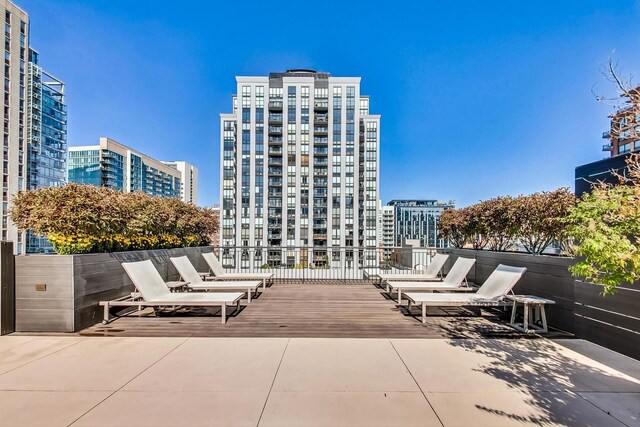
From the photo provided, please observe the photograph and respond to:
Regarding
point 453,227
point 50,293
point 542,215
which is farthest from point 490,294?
point 50,293

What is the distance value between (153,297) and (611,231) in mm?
6052

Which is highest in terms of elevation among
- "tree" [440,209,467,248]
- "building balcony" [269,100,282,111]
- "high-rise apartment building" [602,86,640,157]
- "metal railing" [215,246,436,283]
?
"building balcony" [269,100,282,111]

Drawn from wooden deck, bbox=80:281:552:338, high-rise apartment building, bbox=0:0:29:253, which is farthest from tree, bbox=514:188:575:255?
high-rise apartment building, bbox=0:0:29:253

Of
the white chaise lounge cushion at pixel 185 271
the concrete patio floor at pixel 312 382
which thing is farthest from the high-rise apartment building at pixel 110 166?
the concrete patio floor at pixel 312 382

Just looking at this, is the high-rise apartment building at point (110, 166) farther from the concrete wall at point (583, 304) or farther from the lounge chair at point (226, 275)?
the concrete wall at point (583, 304)

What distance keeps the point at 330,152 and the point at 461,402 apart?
2175 inches

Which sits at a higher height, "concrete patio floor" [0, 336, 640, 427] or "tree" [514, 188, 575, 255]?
"tree" [514, 188, 575, 255]

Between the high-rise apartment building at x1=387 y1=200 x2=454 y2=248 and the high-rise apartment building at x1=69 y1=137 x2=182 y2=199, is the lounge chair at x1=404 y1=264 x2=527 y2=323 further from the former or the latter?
the high-rise apartment building at x1=387 y1=200 x2=454 y2=248

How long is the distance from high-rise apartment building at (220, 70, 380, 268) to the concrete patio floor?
5079cm

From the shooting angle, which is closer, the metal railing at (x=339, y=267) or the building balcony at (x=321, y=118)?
the metal railing at (x=339, y=267)

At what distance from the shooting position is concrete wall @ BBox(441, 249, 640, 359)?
3.65m

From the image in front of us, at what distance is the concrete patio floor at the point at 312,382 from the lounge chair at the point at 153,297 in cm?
71

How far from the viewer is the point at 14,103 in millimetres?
53938

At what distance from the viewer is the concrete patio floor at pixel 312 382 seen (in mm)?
2361
